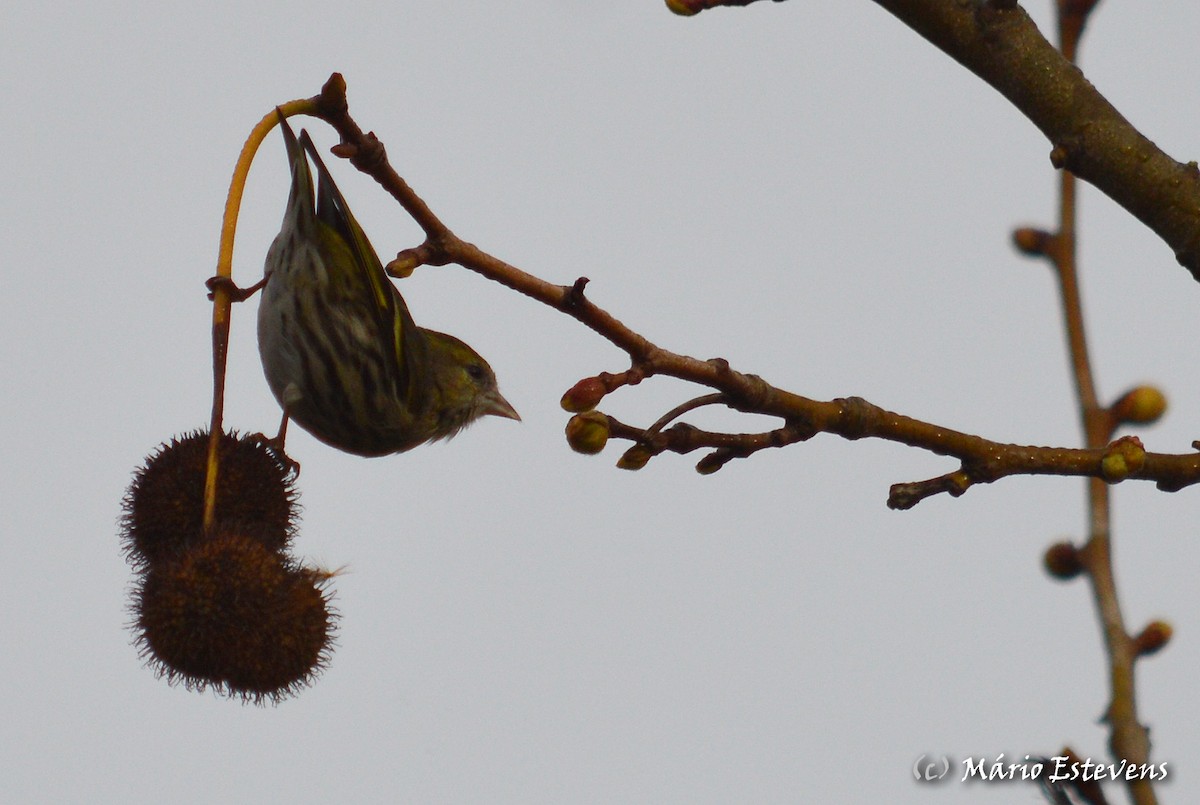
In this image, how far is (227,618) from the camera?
2609 millimetres

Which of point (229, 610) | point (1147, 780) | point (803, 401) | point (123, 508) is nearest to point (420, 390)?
point (123, 508)

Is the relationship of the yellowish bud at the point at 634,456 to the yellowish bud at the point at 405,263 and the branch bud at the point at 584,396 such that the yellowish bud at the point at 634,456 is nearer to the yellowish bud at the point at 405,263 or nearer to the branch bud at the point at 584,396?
the branch bud at the point at 584,396

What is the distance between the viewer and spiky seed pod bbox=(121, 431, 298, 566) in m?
2.82

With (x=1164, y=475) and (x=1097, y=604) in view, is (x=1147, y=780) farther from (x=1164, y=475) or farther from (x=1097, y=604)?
(x=1164, y=475)

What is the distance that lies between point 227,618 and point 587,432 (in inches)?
37.3

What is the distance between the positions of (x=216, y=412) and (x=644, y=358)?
0.93m

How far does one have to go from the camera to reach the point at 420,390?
5590 millimetres

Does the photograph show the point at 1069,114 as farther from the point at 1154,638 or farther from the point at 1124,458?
the point at 1154,638

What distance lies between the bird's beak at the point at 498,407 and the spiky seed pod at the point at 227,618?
3520mm

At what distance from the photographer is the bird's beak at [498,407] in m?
6.29

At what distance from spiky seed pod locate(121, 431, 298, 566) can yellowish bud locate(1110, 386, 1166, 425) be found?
203cm

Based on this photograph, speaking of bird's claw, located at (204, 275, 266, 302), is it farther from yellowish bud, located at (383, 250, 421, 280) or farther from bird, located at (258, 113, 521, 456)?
bird, located at (258, 113, 521, 456)

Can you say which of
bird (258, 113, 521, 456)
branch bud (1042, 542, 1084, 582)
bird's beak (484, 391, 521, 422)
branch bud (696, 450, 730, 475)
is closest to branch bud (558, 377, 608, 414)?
branch bud (696, 450, 730, 475)

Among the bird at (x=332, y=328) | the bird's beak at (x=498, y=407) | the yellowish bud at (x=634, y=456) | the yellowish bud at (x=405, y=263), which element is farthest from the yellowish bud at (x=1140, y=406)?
the bird's beak at (x=498, y=407)
